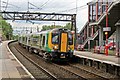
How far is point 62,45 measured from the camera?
75.6 feet

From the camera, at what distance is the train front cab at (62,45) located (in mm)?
22938

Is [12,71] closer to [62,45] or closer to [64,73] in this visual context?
[64,73]

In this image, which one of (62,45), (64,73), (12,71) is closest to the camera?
(12,71)

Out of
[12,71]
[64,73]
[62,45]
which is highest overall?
[62,45]

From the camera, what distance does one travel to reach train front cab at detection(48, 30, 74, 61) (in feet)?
75.3

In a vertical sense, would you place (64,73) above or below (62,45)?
below

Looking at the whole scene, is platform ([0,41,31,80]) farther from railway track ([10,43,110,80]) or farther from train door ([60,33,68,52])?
train door ([60,33,68,52])

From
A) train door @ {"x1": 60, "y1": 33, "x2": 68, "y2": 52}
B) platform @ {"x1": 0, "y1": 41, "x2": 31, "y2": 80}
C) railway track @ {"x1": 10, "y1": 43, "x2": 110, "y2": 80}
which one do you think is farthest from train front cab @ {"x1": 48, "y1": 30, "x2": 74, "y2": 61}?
platform @ {"x1": 0, "y1": 41, "x2": 31, "y2": 80}

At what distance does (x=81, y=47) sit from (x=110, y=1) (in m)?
12.5

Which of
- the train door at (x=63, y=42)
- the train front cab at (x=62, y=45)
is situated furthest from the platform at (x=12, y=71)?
the train door at (x=63, y=42)

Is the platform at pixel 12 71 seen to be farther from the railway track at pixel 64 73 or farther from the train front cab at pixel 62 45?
the train front cab at pixel 62 45

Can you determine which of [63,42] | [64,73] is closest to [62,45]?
[63,42]

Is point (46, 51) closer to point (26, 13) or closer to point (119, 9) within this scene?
point (119, 9)

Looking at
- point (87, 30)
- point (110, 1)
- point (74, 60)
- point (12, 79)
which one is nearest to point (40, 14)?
point (87, 30)
